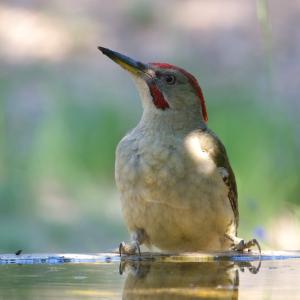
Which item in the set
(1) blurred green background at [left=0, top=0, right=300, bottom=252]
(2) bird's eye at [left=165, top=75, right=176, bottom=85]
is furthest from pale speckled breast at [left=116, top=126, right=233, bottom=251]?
(1) blurred green background at [left=0, top=0, right=300, bottom=252]

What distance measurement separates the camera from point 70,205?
10.4 m

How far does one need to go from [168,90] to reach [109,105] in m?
4.70

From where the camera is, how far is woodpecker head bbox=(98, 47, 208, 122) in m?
6.80

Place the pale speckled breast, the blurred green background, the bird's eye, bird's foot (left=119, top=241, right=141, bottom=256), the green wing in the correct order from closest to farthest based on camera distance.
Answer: bird's foot (left=119, top=241, right=141, bottom=256) → the pale speckled breast → the green wing → the bird's eye → the blurred green background

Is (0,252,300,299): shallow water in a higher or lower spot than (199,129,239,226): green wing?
lower

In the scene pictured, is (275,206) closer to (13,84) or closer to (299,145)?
(299,145)

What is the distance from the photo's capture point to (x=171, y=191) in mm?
6363

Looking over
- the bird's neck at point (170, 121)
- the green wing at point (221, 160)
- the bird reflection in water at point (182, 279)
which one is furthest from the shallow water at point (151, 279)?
the bird's neck at point (170, 121)

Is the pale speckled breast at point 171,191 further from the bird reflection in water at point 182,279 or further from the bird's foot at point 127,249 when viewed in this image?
the bird reflection in water at point 182,279

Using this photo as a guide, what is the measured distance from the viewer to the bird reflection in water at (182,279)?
481 cm

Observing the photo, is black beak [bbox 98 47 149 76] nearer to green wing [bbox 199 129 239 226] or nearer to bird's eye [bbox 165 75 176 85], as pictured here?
bird's eye [bbox 165 75 176 85]

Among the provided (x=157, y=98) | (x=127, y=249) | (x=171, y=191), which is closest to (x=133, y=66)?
(x=157, y=98)

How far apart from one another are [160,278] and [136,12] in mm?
8853

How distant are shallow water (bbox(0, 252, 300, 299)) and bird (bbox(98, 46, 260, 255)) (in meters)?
0.52
